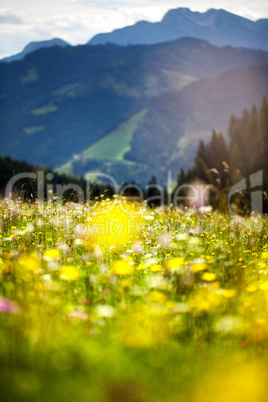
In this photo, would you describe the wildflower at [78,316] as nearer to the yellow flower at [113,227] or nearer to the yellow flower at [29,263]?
the yellow flower at [29,263]

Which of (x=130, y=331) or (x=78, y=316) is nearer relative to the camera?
(x=130, y=331)

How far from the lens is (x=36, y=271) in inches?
134

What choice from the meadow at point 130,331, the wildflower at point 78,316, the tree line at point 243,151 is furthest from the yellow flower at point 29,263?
the tree line at point 243,151

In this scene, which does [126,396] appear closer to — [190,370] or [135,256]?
[190,370]

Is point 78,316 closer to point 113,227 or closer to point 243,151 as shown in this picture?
point 113,227

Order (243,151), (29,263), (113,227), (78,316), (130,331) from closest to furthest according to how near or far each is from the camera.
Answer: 1. (130,331)
2. (78,316)
3. (29,263)
4. (113,227)
5. (243,151)

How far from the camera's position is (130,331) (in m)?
2.49

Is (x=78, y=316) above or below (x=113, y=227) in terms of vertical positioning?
below

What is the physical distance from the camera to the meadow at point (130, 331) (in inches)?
75.9

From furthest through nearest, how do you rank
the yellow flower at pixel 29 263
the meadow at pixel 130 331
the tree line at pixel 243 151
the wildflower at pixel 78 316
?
1. the tree line at pixel 243 151
2. the yellow flower at pixel 29 263
3. the wildflower at pixel 78 316
4. the meadow at pixel 130 331

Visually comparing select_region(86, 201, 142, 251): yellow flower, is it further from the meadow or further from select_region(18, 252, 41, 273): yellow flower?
select_region(18, 252, 41, 273): yellow flower

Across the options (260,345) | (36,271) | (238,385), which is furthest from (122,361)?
(36,271)

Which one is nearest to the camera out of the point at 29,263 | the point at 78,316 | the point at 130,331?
the point at 130,331

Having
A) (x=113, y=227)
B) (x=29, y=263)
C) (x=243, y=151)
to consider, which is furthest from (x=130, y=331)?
(x=243, y=151)
